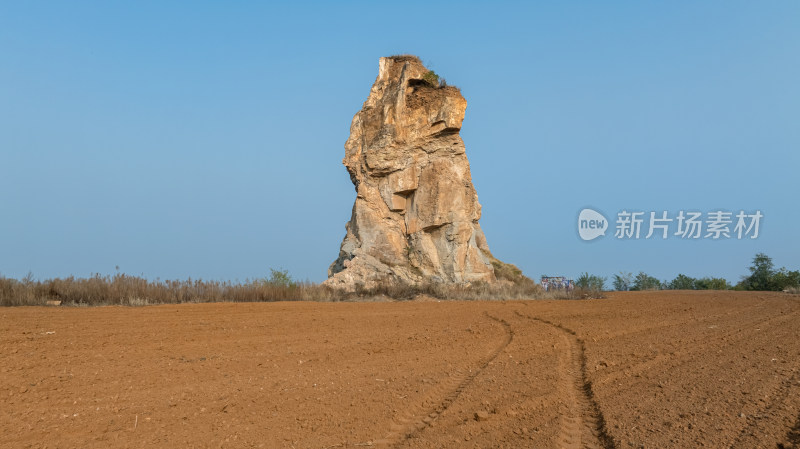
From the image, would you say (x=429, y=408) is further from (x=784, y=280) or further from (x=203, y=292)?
(x=784, y=280)

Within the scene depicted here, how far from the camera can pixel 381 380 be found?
5898 millimetres

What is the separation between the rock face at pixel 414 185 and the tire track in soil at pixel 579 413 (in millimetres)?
12532

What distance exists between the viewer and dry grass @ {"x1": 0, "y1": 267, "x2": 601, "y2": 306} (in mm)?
11961

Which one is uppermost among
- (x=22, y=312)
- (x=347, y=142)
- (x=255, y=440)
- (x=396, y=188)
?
(x=347, y=142)

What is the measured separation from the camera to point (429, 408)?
4910 millimetres

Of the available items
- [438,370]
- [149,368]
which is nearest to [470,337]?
[438,370]

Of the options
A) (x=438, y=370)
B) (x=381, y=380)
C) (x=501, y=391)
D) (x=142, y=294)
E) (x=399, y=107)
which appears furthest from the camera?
(x=399, y=107)

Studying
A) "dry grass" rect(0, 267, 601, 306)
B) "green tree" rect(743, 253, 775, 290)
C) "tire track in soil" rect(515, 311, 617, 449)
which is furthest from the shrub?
"tire track in soil" rect(515, 311, 617, 449)

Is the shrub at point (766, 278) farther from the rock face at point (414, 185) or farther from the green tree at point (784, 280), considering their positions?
the rock face at point (414, 185)

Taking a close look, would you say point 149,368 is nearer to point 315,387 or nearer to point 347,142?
point 315,387

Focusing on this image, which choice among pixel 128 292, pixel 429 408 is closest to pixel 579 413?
pixel 429 408

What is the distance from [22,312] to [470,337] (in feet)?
25.1

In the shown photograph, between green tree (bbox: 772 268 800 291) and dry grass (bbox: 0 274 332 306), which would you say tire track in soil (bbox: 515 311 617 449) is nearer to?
dry grass (bbox: 0 274 332 306)

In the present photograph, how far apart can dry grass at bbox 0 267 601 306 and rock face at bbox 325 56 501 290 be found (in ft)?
4.79
